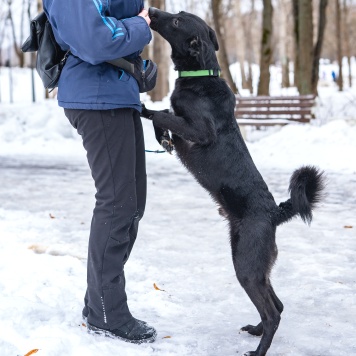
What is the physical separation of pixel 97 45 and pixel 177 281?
220cm

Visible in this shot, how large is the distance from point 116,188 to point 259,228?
2.54 ft

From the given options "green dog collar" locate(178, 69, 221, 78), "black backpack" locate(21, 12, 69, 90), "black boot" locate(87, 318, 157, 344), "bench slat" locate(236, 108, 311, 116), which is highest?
"black backpack" locate(21, 12, 69, 90)

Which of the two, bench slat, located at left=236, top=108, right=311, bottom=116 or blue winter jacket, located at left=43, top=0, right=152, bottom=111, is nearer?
blue winter jacket, located at left=43, top=0, right=152, bottom=111

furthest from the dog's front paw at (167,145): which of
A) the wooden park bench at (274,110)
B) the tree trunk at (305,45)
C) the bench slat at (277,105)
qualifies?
the tree trunk at (305,45)

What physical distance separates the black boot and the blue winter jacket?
46.2 inches

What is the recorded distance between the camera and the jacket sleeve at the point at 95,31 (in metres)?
2.70

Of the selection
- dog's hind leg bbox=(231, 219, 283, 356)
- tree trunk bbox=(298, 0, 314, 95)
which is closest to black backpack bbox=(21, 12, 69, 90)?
dog's hind leg bbox=(231, 219, 283, 356)

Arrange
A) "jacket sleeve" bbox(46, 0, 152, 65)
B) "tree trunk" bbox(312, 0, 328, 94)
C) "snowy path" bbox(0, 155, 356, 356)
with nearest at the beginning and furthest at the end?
"jacket sleeve" bbox(46, 0, 152, 65) → "snowy path" bbox(0, 155, 356, 356) → "tree trunk" bbox(312, 0, 328, 94)

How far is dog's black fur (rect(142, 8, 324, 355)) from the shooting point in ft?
10.1

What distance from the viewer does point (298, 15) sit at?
51.3ft

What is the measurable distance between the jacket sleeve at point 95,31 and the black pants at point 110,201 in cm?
32

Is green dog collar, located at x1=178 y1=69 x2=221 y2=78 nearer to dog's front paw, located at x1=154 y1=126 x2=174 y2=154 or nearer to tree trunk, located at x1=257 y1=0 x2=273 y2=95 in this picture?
dog's front paw, located at x1=154 y1=126 x2=174 y2=154

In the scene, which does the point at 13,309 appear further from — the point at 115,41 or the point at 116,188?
the point at 115,41

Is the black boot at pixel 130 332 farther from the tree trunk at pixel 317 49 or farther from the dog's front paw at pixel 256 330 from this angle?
the tree trunk at pixel 317 49
